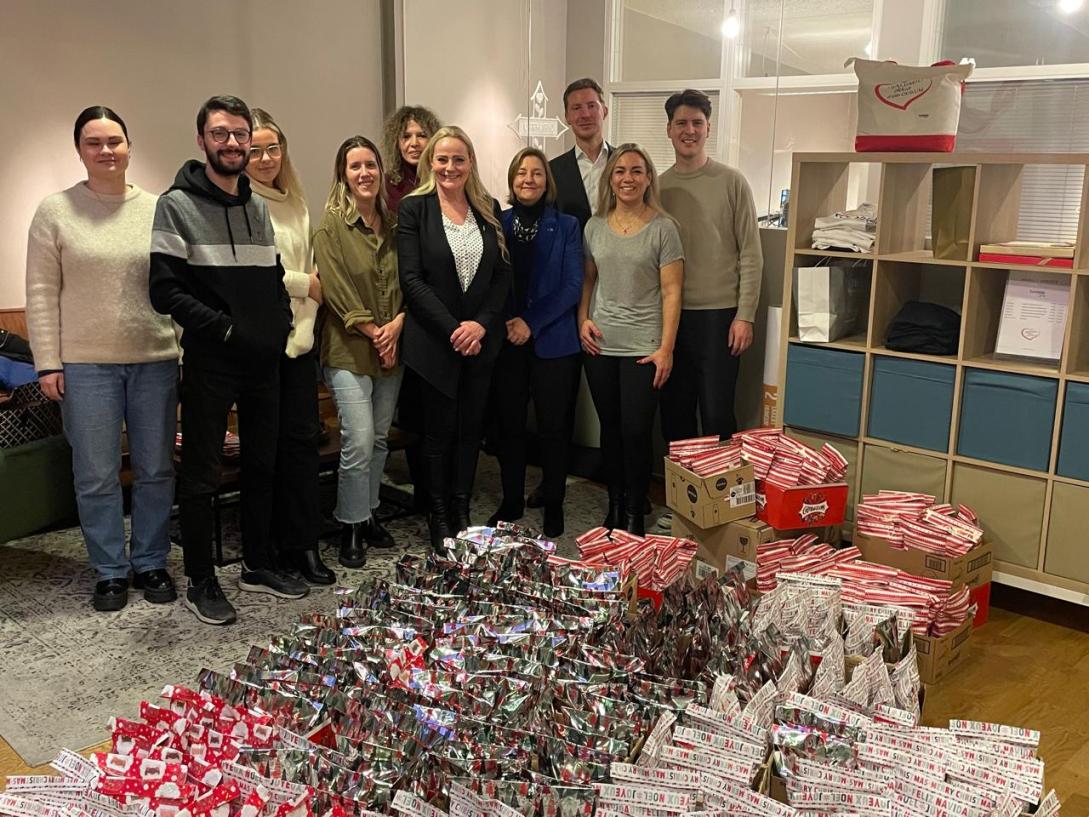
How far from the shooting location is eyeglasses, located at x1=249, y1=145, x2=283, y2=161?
357 centimetres

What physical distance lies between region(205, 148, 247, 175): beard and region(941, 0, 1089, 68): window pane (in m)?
3.36

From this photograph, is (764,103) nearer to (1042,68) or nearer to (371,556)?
(1042,68)

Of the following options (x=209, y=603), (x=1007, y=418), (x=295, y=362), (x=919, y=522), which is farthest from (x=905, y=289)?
(x=209, y=603)

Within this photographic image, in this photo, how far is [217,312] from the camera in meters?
3.21

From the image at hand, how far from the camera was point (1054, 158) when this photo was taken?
3340mm

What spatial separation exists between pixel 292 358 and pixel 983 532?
2491mm

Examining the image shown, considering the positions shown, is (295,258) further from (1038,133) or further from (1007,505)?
(1038,133)

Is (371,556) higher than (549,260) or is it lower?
lower

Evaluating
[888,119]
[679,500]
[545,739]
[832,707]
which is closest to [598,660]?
[545,739]

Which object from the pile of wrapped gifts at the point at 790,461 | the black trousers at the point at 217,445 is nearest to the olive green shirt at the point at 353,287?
the black trousers at the point at 217,445

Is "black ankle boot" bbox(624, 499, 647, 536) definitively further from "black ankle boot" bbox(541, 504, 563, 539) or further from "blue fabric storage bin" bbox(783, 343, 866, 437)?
"blue fabric storage bin" bbox(783, 343, 866, 437)

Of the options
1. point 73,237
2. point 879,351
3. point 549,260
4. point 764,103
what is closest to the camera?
point 73,237

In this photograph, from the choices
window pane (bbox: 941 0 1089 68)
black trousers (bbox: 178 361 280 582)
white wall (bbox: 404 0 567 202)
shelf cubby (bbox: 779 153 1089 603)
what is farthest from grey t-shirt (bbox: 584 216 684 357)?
white wall (bbox: 404 0 567 202)

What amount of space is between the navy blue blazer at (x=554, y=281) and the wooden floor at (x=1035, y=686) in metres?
1.89
